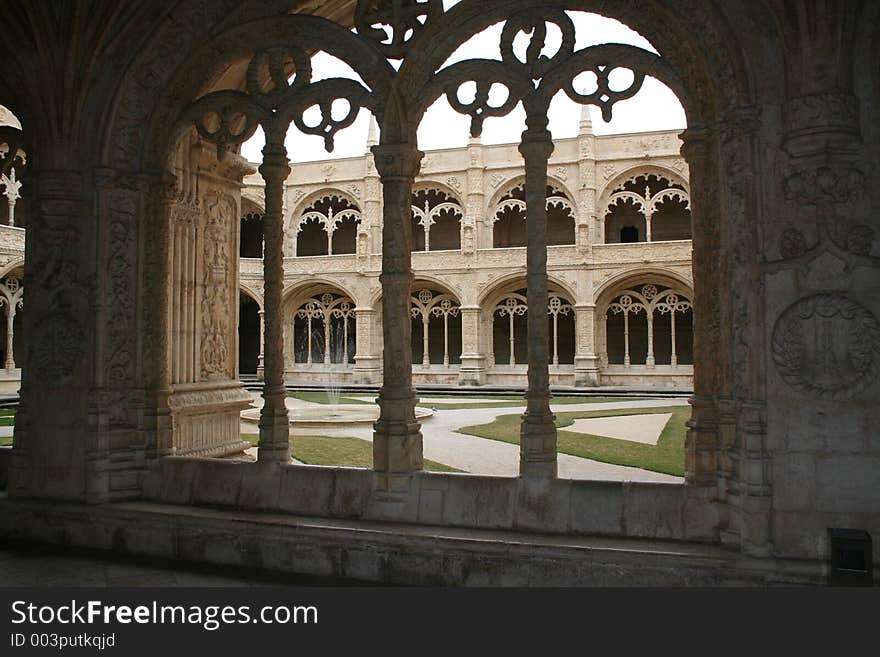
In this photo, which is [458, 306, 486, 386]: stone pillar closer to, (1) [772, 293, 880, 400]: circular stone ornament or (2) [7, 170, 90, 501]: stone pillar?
(2) [7, 170, 90, 501]: stone pillar

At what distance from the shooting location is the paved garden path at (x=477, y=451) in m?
5.77

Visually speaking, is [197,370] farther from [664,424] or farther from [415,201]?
[415,201]

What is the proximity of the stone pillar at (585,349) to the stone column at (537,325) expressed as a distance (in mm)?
16947

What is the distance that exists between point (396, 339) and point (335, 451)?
13.0 ft

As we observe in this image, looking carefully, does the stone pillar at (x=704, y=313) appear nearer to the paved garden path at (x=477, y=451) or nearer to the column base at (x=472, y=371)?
the paved garden path at (x=477, y=451)

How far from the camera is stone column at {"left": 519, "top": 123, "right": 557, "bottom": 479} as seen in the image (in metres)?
3.54

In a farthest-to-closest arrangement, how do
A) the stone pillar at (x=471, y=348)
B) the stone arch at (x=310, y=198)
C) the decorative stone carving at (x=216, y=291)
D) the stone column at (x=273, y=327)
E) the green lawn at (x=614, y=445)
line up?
the stone arch at (x=310, y=198)
the stone pillar at (x=471, y=348)
the green lawn at (x=614, y=445)
the decorative stone carving at (x=216, y=291)
the stone column at (x=273, y=327)

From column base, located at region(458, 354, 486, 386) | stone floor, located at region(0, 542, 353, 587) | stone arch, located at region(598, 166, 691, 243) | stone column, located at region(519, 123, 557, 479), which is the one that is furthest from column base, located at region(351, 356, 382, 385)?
stone column, located at region(519, 123, 557, 479)

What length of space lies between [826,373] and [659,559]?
111 cm

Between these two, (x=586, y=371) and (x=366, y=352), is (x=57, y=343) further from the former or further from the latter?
(x=366, y=352)

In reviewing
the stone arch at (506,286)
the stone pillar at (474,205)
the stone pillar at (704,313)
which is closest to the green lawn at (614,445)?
the stone pillar at (704,313)

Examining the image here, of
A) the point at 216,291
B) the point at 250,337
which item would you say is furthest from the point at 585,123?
the point at 216,291

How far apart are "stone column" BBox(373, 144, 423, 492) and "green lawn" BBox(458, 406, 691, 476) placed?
3.09 metres

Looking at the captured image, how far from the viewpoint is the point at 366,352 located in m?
22.1
